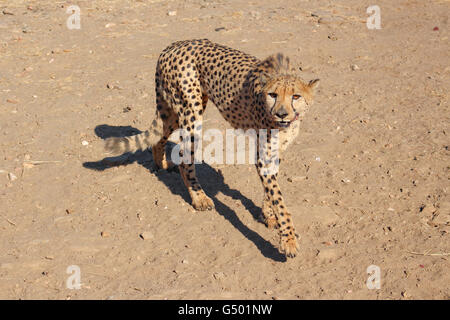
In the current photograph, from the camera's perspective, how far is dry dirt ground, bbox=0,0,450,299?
3867 millimetres

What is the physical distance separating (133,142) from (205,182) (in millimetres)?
777

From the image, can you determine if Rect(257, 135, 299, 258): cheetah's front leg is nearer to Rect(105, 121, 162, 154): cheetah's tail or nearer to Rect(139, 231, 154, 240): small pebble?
Rect(139, 231, 154, 240): small pebble

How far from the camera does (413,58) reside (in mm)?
7312

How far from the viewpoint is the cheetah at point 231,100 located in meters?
3.72

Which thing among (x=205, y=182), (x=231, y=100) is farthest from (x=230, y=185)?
(x=231, y=100)

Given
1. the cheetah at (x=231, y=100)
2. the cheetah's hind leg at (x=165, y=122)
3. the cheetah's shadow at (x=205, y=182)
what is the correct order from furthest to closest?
the cheetah's hind leg at (x=165, y=122)
the cheetah's shadow at (x=205, y=182)
the cheetah at (x=231, y=100)

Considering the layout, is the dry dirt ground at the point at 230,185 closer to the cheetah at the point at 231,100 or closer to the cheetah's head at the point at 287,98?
the cheetah at the point at 231,100

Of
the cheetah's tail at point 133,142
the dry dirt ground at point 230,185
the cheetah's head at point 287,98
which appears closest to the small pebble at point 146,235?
the dry dirt ground at point 230,185

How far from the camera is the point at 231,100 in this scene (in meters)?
4.39

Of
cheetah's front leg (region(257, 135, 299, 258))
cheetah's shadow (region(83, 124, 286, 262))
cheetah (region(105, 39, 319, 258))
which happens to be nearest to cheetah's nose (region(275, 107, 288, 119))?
cheetah (region(105, 39, 319, 258))

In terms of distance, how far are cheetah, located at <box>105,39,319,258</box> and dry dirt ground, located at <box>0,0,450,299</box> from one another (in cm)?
27

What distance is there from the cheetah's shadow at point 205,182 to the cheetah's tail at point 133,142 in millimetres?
405

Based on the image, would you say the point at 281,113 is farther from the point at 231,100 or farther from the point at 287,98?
the point at 231,100
